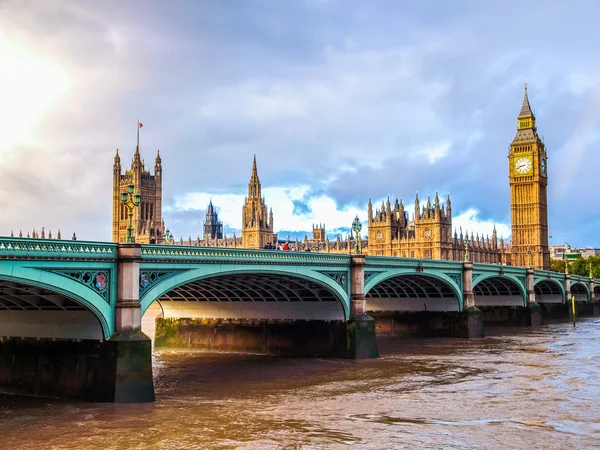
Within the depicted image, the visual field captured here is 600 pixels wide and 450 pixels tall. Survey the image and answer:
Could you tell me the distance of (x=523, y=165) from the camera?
125 meters

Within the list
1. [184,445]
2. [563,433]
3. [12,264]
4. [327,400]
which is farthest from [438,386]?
[12,264]

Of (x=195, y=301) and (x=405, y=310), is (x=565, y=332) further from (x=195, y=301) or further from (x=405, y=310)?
(x=195, y=301)

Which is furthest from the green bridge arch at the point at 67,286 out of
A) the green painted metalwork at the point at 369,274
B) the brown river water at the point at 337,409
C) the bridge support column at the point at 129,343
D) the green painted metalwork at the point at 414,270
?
the green painted metalwork at the point at 369,274

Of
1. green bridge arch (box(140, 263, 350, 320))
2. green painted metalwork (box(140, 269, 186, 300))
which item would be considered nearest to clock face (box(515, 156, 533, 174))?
green bridge arch (box(140, 263, 350, 320))

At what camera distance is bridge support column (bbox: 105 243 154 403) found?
979 inches

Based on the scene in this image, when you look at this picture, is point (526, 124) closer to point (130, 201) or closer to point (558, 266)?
point (558, 266)

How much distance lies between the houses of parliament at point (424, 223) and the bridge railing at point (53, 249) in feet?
209

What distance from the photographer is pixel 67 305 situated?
26.5 m

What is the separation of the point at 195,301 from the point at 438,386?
1789 cm

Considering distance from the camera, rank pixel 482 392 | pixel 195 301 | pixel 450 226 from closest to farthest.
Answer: pixel 482 392 → pixel 195 301 → pixel 450 226

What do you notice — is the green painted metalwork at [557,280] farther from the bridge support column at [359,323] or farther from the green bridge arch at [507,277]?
the bridge support column at [359,323]

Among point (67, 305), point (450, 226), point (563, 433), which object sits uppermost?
point (450, 226)

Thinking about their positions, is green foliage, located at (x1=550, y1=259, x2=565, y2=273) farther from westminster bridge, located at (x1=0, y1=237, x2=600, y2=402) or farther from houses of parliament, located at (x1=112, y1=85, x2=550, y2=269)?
westminster bridge, located at (x1=0, y1=237, x2=600, y2=402)

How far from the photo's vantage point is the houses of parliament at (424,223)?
106 metres
